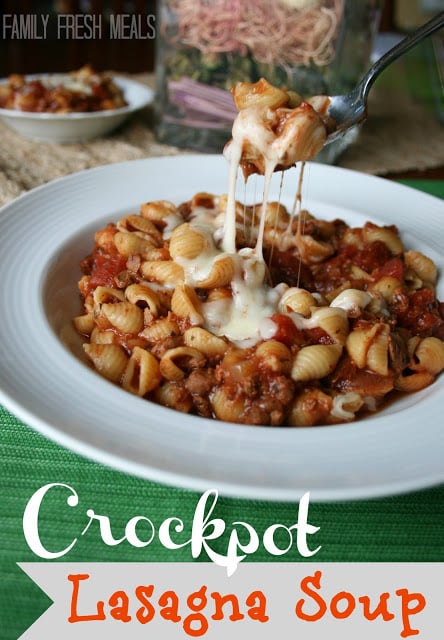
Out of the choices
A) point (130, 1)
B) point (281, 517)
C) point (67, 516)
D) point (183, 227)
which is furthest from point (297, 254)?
point (130, 1)

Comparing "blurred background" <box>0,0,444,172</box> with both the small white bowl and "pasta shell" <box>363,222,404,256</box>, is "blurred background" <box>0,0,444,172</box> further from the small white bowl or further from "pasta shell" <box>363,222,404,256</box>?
"pasta shell" <box>363,222,404,256</box>

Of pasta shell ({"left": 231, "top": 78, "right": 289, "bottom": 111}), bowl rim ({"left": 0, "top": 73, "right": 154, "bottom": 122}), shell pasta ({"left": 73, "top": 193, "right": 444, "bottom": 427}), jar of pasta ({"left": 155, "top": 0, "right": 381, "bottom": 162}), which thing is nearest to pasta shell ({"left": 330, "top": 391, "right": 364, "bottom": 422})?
shell pasta ({"left": 73, "top": 193, "right": 444, "bottom": 427})

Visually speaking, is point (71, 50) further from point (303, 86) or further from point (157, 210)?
point (157, 210)

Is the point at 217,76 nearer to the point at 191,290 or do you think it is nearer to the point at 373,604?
the point at 191,290

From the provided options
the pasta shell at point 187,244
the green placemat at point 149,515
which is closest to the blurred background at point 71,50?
the pasta shell at point 187,244

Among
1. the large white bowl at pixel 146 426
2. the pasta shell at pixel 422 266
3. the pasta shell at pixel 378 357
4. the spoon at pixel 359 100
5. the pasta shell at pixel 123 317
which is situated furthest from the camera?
the pasta shell at pixel 422 266

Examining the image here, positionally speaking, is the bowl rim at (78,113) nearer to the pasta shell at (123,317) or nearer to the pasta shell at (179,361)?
the pasta shell at (123,317)

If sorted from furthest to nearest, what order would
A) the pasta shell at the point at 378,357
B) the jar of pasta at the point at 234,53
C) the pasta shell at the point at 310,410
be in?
the jar of pasta at the point at 234,53, the pasta shell at the point at 378,357, the pasta shell at the point at 310,410

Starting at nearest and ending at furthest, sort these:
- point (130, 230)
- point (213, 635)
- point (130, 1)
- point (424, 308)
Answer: point (213, 635), point (424, 308), point (130, 230), point (130, 1)
